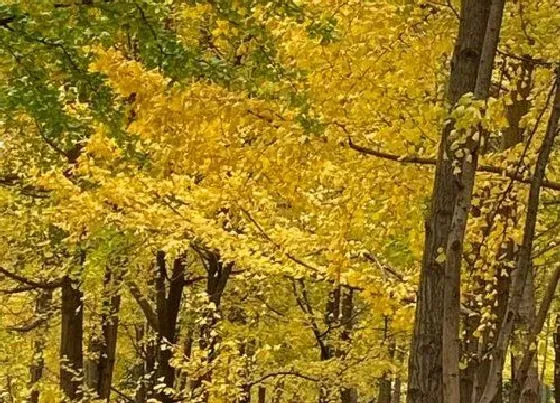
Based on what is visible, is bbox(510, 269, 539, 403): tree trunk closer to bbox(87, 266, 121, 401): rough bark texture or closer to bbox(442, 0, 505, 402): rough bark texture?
bbox(442, 0, 505, 402): rough bark texture

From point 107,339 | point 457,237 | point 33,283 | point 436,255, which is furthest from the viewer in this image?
point 107,339

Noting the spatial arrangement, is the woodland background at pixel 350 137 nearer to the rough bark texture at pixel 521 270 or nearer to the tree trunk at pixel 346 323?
the rough bark texture at pixel 521 270

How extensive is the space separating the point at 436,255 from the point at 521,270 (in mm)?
607

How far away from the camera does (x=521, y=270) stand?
303 cm

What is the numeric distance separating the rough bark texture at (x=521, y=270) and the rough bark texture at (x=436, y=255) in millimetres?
453

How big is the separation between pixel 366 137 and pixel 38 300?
12.9 m

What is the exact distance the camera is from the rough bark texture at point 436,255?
3.54 m

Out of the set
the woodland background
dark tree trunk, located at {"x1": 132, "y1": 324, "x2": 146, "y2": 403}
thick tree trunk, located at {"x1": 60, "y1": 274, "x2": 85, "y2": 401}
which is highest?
the woodland background

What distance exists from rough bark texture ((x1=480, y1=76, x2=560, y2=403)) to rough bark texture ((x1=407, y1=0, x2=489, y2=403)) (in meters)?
0.45

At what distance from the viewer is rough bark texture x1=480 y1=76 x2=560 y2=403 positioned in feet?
9.93

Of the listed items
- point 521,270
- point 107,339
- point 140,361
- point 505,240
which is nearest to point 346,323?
point 107,339

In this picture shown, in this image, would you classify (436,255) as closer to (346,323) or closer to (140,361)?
(346,323)

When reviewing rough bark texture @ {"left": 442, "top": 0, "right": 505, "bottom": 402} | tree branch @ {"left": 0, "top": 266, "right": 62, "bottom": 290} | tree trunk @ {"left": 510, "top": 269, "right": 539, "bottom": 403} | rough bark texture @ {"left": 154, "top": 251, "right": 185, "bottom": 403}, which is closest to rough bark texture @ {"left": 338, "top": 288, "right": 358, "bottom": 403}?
rough bark texture @ {"left": 154, "top": 251, "right": 185, "bottom": 403}

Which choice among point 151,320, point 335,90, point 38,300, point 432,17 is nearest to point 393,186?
point 335,90
